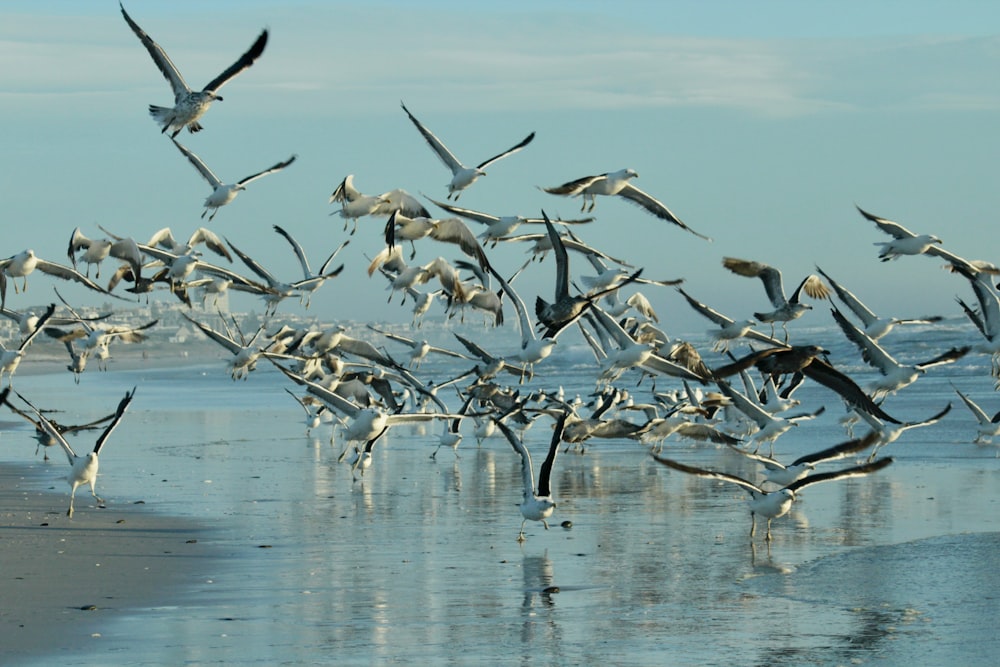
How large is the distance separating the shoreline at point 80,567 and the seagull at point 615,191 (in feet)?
18.4

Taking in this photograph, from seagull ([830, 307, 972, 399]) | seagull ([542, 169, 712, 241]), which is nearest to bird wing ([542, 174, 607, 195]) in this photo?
seagull ([542, 169, 712, 241])

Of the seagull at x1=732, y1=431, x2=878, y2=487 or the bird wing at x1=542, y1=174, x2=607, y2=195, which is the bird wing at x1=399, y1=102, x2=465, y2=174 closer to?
the bird wing at x1=542, y1=174, x2=607, y2=195

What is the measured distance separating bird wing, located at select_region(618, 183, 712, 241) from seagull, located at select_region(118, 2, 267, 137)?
4.74 m

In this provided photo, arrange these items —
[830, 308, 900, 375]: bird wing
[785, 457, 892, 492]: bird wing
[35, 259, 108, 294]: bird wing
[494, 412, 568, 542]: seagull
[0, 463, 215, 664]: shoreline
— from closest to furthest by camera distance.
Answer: [0, 463, 215, 664]: shoreline → [785, 457, 892, 492]: bird wing → [494, 412, 568, 542]: seagull → [830, 308, 900, 375]: bird wing → [35, 259, 108, 294]: bird wing

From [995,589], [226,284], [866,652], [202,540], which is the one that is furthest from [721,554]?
[226,284]

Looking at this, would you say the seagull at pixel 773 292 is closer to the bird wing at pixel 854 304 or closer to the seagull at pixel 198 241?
the bird wing at pixel 854 304

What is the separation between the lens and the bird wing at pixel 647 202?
55.5 feet

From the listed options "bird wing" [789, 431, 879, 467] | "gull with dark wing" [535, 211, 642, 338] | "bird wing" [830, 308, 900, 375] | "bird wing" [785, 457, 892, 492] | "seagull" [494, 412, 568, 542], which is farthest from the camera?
"bird wing" [830, 308, 900, 375]

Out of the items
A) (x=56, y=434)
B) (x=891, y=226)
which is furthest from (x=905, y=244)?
(x=56, y=434)

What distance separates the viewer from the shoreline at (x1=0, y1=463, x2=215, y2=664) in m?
9.51

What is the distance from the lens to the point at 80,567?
12008mm

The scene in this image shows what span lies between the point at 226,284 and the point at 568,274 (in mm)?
7390

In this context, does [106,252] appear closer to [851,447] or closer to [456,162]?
[456,162]

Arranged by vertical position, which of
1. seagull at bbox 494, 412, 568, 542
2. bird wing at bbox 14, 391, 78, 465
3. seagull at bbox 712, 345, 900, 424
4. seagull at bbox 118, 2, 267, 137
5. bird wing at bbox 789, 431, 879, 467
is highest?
seagull at bbox 118, 2, 267, 137
